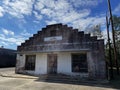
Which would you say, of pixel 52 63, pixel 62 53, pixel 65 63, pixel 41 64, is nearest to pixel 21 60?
pixel 41 64

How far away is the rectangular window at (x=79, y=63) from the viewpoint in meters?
12.3

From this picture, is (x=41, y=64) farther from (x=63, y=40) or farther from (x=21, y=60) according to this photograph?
(x=63, y=40)

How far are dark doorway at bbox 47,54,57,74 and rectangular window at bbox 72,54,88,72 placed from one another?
6.66ft

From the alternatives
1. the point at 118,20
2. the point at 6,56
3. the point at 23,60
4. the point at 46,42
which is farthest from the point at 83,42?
the point at 6,56

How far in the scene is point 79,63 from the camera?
41.0 feet

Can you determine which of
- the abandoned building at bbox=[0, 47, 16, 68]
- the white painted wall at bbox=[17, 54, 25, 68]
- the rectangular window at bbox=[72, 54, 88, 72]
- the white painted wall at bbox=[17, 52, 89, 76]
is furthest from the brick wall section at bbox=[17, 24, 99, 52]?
the abandoned building at bbox=[0, 47, 16, 68]

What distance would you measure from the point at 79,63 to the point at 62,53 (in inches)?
80.2

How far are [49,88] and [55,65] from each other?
5.36 metres

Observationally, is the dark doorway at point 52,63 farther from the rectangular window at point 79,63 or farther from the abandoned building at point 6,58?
the abandoned building at point 6,58

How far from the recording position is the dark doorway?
44.5 ft

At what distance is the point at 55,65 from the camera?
1354 centimetres

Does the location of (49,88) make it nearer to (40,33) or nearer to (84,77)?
(84,77)

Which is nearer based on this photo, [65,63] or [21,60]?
[65,63]

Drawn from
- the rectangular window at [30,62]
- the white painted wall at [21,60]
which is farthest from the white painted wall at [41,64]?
the white painted wall at [21,60]
